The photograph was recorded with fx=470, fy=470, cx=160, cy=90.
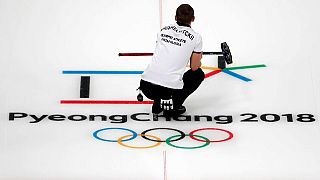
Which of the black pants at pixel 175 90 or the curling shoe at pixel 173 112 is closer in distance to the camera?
the black pants at pixel 175 90

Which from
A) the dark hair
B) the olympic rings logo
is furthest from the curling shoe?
the dark hair

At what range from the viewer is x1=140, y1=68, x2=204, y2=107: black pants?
320 cm

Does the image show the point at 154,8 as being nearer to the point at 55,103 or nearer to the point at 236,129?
the point at 55,103

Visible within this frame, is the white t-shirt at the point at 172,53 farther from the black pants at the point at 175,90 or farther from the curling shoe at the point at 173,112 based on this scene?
the curling shoe at the point at 173,112

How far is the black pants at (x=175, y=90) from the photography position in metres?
3.20

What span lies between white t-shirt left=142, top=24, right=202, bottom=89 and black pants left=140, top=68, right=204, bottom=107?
62 millimetres

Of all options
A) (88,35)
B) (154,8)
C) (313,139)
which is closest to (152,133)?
(313,139)

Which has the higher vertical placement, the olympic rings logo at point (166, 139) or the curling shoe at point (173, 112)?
the curling shoe at point (173, 112)

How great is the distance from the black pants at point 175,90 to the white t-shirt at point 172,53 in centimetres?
6

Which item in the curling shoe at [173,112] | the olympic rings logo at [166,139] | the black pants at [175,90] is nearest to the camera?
the olympic rings logo at [166,139]

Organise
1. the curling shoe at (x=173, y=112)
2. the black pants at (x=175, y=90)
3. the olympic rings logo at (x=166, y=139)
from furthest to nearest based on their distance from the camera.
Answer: the curling shoe at (x=173, y=112) → the black pants at (x=175, y=90) → the olympic rings logo at (x=166, y=139)

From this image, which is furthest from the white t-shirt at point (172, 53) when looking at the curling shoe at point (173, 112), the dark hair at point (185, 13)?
the curling shoe at point (173, 112)

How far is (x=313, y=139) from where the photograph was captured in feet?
9.84

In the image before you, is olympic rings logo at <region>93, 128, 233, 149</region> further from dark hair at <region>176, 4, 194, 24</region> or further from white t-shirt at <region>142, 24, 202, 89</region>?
dark hair at <region>176, 4, 194, 24</region>
